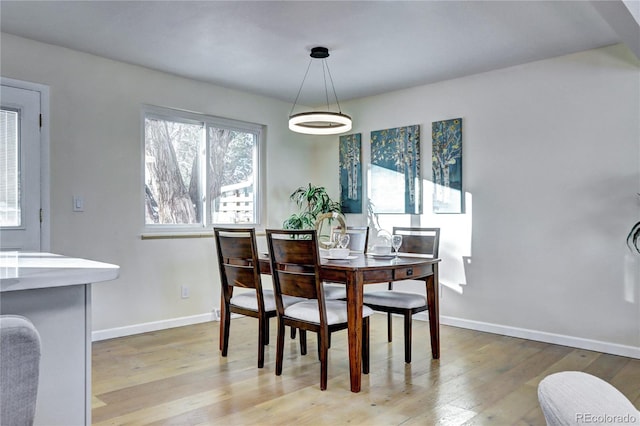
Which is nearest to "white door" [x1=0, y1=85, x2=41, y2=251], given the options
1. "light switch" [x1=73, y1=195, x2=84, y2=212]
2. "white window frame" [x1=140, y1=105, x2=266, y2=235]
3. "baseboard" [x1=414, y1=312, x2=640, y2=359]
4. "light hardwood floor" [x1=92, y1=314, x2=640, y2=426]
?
"light switch" [x1=73, y1=195, x2=84, y2=212]

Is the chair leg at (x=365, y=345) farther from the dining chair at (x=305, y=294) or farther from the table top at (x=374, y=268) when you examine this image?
the table top at (x=374, y=268)

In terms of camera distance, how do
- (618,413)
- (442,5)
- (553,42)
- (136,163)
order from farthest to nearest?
(136,163), (553,42), (442,5), (618,413)

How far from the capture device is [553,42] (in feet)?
11.5

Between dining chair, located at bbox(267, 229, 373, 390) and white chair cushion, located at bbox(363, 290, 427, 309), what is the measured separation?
0.40 metres

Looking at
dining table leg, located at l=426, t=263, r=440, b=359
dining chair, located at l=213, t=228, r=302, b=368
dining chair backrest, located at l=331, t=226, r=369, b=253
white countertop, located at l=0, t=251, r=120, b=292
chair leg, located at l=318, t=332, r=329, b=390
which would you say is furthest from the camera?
dining chair backrest, located at l=331, t=226, r=369, b=253

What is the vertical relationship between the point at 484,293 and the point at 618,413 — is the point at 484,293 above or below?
below

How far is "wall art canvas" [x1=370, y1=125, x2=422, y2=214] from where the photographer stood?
4707 millimetres

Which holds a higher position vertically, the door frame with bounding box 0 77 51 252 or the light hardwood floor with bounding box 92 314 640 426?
the door frame with bounding box 0 77 51 252

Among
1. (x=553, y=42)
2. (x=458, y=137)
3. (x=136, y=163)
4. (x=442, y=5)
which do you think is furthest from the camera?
(x=458, y=137)

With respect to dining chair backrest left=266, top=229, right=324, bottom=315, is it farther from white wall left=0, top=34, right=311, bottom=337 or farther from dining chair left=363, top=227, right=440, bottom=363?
white wall left=0, top=34, right=311, bottom=337

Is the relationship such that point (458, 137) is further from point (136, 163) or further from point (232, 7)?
point (136, 163)

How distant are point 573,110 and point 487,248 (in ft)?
4.43

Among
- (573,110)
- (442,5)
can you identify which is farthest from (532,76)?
(442,5)

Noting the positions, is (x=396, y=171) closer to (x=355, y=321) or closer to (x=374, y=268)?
(x=374, y=268)
